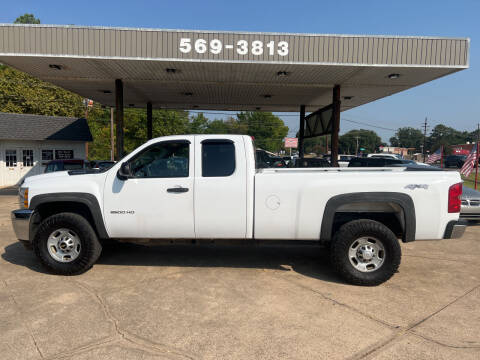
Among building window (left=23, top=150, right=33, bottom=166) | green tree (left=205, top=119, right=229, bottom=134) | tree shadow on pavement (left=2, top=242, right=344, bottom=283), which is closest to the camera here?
tree shadow on pavement (left=2, top=242, right=344, bottom=283)

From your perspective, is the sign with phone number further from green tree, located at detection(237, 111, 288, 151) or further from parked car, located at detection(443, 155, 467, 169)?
green tree, located at detection(237, 111, 288, 151)

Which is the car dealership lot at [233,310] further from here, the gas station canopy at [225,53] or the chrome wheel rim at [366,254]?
the gas station canopy at [225,53]

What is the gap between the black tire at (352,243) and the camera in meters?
4.33

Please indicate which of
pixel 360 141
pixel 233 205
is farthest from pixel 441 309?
pixel 360 141

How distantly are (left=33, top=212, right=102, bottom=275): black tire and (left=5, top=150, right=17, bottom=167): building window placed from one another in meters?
17.3

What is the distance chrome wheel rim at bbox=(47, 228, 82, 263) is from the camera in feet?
15.5

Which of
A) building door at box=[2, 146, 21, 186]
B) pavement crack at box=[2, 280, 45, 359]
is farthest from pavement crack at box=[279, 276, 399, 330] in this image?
building door at box=[2, 146, 21, 186]

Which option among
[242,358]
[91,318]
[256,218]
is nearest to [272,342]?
[242,358]

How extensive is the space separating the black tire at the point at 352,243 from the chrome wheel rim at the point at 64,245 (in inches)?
146

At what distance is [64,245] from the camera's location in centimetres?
471

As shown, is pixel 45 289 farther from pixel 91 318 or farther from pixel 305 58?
pixel 305 58

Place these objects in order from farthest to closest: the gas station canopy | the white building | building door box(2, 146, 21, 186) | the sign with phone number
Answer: building door box(2, 146, 21, 186)
the white building
the sign with phone number
the gas station canopy

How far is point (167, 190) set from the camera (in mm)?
4492

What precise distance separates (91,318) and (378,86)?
508 inches
